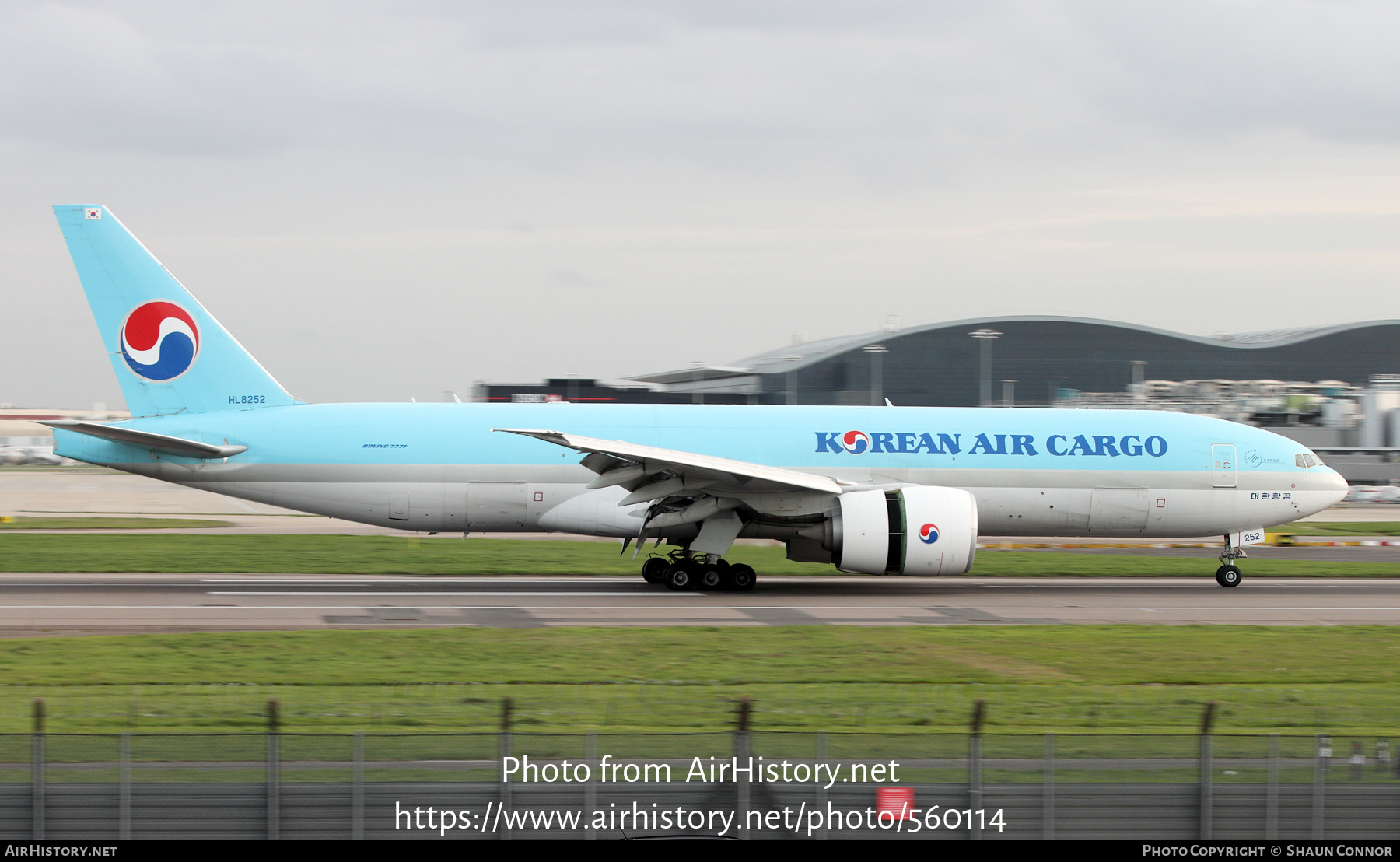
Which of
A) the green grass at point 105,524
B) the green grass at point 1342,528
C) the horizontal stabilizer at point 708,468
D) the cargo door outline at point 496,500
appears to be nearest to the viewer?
the horizontal stabilizer at point 708,468

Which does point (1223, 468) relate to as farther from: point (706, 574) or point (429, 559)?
point (429, 559)

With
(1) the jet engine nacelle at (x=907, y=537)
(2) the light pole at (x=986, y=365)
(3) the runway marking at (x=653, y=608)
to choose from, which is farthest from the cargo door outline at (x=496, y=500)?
(2) the light pole at (x=986, y=365)

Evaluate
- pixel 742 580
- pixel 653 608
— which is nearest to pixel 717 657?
pixel 653 608

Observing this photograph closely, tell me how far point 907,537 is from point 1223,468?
353 inches

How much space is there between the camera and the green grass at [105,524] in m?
38.2

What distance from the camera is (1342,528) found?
151ft

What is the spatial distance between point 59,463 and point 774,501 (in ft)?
318

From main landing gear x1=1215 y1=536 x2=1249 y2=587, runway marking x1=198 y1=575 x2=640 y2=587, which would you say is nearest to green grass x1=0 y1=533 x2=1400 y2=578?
runway marking x1=198 y1=575 x2=640 y2=587

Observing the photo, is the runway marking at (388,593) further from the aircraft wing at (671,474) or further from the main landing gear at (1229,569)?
the main landing gear at (1229,569)

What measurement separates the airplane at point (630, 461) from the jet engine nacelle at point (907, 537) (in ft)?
1.81

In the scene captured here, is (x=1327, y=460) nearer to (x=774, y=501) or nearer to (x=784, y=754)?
(x=774, y=501)

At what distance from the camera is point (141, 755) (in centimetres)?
759

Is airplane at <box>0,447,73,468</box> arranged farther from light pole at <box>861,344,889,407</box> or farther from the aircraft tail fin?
the aircraft tail fin

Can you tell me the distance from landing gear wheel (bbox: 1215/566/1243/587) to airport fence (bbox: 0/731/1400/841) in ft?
69.5
